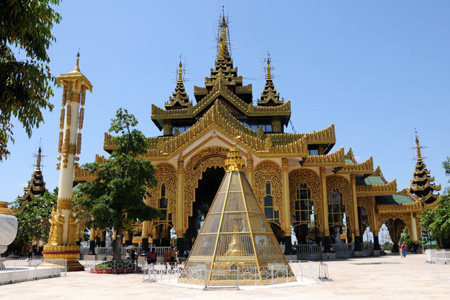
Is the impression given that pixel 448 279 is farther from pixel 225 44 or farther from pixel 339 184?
pixel 225 44

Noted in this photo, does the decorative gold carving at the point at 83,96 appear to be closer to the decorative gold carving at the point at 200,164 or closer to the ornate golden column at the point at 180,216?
the ornate golden column at the point at 180,216

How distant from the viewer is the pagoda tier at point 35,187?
44.3 metres

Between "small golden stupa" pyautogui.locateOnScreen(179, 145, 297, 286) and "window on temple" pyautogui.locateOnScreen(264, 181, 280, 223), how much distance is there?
38.1ft

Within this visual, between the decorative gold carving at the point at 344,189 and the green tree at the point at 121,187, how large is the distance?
45.2ft

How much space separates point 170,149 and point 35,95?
688 inches

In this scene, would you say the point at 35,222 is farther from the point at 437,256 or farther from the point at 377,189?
the point at 437,256

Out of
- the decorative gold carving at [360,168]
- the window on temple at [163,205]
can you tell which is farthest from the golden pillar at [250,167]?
the decorative gold carving at [360,168]

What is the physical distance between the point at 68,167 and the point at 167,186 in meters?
6.70

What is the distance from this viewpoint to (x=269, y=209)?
24.2 metres

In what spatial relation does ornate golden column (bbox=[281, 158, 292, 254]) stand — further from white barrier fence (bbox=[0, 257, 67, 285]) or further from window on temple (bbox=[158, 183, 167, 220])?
white barrier fence (bbox=[0, 257, 67, 285])

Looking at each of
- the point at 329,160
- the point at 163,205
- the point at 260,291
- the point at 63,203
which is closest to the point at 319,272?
the point at 260,291

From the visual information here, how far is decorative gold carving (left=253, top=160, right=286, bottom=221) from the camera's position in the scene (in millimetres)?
23947

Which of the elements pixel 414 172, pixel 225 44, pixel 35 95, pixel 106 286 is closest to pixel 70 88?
pixel 106 286

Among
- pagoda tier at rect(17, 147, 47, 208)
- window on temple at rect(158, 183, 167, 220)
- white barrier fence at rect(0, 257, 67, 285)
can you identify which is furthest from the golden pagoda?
pagoda tier at rect(17, 147, 47, 208)
